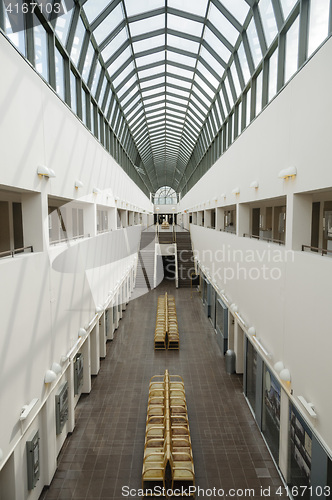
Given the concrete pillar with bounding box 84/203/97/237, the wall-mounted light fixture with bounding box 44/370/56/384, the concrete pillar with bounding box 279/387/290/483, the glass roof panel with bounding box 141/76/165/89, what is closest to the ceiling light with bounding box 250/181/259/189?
the concrete pillar with bounding box 279/387/290/483

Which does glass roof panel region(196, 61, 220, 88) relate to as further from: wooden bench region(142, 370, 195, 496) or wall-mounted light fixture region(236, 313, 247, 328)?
wooden bench region(142, 370, 195, 496)

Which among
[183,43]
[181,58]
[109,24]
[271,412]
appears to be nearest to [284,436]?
[271,412]

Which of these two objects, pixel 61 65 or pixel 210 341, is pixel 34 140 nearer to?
pixel 61 65

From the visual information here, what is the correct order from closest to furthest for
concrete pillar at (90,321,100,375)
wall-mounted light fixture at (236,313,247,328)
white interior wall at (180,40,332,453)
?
1. white interior wall at (180,40,332,453)
2. wall-mounted light fixture at (236,313,247,328)
3. concrete pillar at (90,321,100,375)

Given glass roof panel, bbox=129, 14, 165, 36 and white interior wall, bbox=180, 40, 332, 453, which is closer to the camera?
white interior wall, bbox=180, 40, 332, 453

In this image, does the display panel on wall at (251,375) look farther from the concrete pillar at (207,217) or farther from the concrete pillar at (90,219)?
the concrete pillar at (207,217)

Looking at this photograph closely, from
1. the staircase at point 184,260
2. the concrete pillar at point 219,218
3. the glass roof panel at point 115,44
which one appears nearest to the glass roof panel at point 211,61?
the glass roof panel at point 115,44

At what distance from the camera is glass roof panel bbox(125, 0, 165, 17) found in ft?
36.4

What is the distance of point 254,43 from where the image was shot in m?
8.88

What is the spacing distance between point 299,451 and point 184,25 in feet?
47.5

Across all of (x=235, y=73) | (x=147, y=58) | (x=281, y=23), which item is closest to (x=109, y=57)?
(x=147, y=58)

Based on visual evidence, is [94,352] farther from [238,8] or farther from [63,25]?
[238,8]

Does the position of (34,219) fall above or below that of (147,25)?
below

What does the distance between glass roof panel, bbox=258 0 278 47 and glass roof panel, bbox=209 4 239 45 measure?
93.3 inches
